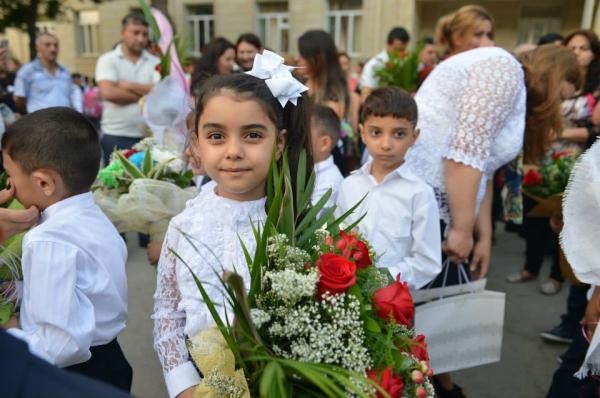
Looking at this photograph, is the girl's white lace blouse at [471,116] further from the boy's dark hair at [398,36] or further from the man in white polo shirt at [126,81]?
the boy's dark hair at [398,36]

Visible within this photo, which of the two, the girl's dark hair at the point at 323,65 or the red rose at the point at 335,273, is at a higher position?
the girl's dark hair at the point at 323,65

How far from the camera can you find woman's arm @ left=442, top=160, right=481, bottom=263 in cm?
216

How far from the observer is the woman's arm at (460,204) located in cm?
216

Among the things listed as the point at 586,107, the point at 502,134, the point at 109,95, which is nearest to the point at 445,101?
the point at 502,134

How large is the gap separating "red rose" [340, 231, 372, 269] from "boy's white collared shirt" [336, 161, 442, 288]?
824mm

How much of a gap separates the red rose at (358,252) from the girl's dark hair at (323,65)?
2.58 metres

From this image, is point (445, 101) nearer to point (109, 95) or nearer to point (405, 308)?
point (405, 308)

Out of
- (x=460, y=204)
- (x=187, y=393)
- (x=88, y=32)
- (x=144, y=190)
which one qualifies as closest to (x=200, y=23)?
(x=88, y=32)

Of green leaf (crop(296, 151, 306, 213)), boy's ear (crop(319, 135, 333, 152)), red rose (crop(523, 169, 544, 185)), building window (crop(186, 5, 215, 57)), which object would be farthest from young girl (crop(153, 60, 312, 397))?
building window (crop(186, 5, 215, 57))

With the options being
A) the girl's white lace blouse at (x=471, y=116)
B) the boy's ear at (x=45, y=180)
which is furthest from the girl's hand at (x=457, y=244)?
the boy's ear at (x=45, y=180)

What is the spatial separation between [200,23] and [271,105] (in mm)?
21530

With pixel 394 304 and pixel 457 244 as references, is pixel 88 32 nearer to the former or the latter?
pixel 457 244

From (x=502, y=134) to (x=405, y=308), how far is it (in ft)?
4.60

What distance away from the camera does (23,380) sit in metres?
0.64
